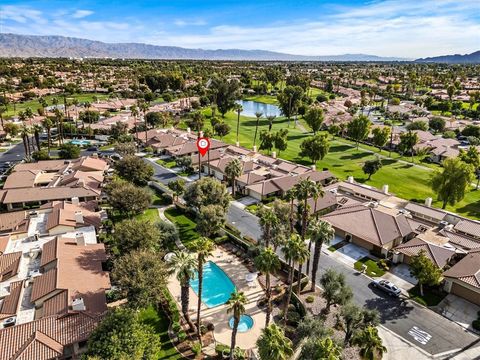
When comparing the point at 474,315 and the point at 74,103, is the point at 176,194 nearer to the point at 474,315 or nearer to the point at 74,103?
the point at 474,315

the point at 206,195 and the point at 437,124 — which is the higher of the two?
the point at 437,124

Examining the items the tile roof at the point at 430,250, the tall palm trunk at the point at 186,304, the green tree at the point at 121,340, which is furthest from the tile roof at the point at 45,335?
the tile roof at the point at 430,250

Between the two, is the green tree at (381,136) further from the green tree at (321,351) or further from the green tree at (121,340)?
the green tree at (121,340)

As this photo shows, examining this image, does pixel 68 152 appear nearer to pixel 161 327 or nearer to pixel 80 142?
pixel 80 142

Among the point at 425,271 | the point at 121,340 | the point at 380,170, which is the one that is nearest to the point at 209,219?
the point at 121,340

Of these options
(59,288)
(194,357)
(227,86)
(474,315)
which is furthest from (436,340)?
(227,86)
